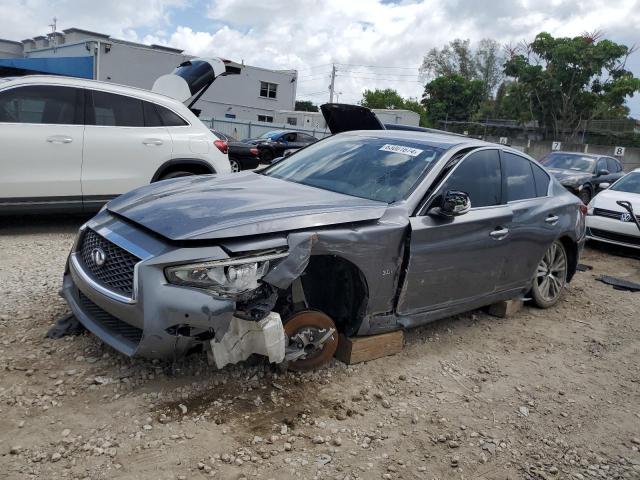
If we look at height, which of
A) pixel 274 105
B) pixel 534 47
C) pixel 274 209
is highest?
pixel 534 47

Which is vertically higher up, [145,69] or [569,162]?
[145,69]

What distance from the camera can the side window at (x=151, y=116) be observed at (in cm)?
674

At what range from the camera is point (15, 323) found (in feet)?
12.4

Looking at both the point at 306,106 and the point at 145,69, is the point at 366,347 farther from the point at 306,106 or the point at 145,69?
the point at 306,106

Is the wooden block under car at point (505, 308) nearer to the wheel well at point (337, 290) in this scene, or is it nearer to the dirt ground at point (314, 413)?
the dirt ground at point (314, 413)

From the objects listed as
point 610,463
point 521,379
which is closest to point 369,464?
point 610,463

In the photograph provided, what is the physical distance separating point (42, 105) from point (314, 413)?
4899 millimetres

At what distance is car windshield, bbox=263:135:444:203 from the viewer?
3922 mm

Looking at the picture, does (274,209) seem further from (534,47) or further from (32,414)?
→ (534,47)

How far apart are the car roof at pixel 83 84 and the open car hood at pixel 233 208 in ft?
9.95

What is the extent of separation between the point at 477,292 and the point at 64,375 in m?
3.05

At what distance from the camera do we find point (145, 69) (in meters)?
33.5

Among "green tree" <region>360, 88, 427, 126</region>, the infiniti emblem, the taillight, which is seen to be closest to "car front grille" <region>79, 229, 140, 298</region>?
the infiniti emblem

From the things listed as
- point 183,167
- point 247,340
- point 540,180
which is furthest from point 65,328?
point 540,180
